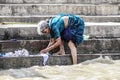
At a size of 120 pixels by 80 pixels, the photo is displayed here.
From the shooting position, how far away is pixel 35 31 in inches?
314

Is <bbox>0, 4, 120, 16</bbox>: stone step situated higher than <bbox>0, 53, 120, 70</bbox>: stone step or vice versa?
<bbox>0, 4, 120, 16</bbox>: stone step

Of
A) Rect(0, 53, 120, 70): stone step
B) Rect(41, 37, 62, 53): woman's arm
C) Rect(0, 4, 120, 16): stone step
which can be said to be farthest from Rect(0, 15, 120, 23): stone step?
Rect(0, 53, 120, 70): stone step

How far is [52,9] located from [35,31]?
2.70m

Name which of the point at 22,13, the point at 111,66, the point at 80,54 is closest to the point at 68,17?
the point at 80,54

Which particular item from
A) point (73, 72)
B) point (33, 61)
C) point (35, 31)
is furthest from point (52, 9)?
point (73, 72)

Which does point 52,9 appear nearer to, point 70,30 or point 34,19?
point 34,19

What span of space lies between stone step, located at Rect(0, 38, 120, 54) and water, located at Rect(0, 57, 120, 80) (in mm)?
669

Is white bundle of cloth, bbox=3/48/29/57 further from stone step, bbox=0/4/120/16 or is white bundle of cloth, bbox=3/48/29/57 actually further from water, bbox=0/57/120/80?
stone step, bbox=0/4/120/16

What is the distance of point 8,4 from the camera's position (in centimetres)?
1080

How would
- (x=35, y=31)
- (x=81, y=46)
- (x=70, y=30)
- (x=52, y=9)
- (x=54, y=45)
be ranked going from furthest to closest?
(x=52, y=9) < (x=35, y=31) < (x=81, y=46) < (x=70, y=30) < (x=54, y=45)

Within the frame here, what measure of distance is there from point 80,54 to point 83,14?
3.61m

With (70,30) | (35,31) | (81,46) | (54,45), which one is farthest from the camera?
(35,31)

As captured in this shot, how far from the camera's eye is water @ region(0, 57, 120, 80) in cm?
594

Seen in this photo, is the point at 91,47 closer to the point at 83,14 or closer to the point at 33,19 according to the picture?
the point at 33,19
